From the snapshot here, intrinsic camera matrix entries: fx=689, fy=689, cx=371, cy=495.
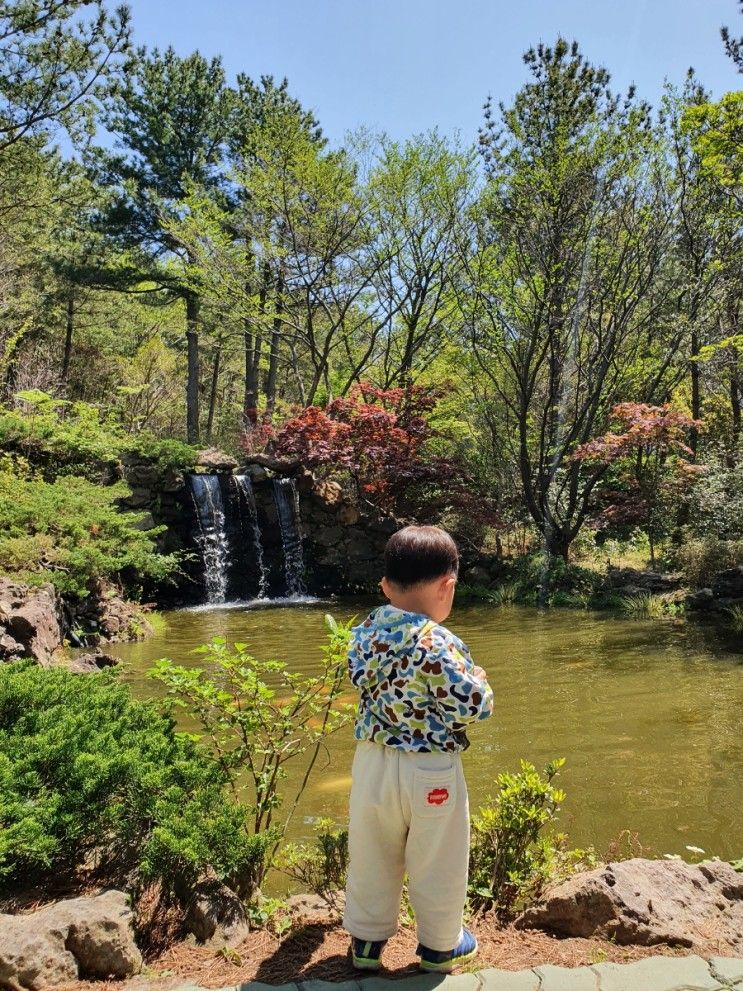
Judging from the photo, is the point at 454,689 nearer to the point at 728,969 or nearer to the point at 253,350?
the point at 728,969

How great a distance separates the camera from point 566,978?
1820mm

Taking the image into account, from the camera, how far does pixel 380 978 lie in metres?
1.89

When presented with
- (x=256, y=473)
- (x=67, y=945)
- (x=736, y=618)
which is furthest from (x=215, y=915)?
(x=256, y=473)

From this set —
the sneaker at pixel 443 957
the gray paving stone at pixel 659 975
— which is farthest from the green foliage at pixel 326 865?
the gray paving stone at pixel 659 975

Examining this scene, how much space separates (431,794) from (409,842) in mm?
170

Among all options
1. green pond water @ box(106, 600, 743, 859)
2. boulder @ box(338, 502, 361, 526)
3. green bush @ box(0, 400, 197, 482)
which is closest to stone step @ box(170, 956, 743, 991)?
green pond water @ box(106, 600, 743, 859)

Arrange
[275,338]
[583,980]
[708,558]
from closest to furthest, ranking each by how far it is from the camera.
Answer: [583,980] → [708,558] → [275,338]

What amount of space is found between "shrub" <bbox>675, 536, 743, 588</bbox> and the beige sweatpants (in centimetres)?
951

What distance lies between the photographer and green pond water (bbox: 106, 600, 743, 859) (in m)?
3.71

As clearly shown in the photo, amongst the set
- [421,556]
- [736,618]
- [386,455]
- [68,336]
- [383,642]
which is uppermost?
[68,336]

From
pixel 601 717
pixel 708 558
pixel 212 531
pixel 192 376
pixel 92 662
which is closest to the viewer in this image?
pixel 601 717

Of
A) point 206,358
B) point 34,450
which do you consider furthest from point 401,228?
point 206,358

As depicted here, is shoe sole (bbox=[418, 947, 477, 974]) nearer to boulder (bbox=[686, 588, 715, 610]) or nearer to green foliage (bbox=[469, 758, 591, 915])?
green foliage (bbox=[469, 758, 591, 915])

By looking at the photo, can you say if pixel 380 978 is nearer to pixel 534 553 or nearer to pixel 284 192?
pixel 534 553
